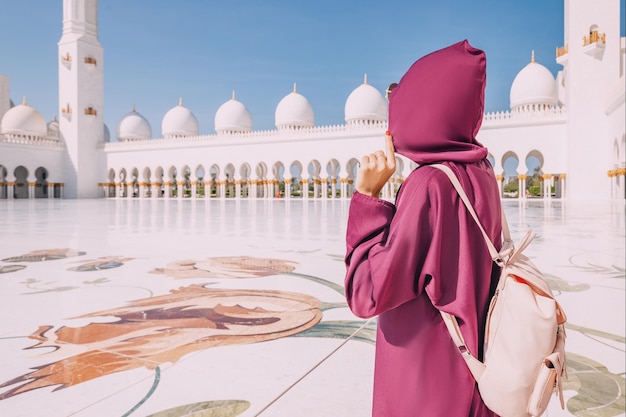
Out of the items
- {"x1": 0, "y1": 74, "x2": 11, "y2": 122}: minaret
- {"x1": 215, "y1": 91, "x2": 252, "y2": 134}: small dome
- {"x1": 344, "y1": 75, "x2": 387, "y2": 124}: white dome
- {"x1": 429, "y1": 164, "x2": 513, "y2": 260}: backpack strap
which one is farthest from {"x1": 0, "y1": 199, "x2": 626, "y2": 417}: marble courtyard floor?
{"x1": 0, "y1": 74, "x2": 11, "y2": 122}: minaret

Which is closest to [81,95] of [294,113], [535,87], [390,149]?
[294,113]

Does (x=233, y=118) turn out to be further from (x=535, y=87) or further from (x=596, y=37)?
(x=596, y=37)

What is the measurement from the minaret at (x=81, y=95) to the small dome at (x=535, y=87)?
1943cm

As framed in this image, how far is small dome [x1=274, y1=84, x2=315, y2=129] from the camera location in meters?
21.0

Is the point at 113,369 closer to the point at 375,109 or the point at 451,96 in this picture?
the point at 451,96

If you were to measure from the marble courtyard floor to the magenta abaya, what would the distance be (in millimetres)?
351

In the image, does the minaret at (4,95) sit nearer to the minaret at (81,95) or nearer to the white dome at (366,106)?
the minaret at (81,95)

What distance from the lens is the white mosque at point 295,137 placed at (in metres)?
14.0

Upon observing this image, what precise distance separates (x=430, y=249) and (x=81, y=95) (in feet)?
81.1

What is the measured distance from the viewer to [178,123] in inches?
938

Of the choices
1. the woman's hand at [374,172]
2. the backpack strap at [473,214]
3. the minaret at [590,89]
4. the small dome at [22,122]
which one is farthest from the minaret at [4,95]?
the backpack strap at [473,214]

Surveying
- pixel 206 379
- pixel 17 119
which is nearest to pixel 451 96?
pixel 206 379

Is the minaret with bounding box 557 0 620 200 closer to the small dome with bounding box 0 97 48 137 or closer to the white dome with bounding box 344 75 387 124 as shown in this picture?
the white dome with bounding box 344 75 387 124

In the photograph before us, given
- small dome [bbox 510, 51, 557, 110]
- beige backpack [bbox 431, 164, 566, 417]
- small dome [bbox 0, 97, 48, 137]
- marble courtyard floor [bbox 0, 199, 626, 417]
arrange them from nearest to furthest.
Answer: beige backpack [bbox 431, 164, 566, 417], marble courtyard floor [bbox 0, 199, 626, 417], small dome [bbox 510, 51, 557, 110], small dome [bbox 0, 97, 48, 137]
